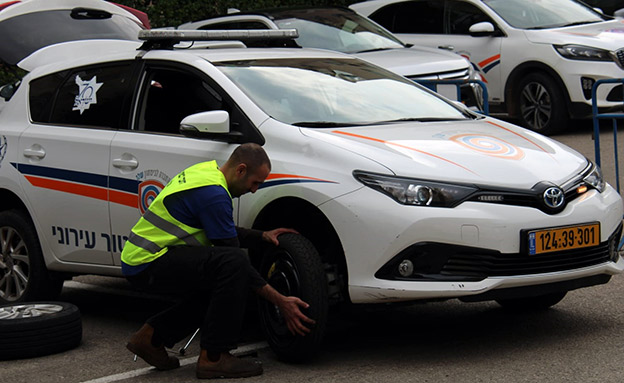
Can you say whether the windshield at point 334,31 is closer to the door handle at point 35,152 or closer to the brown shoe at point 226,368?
the door handle at point 35,152

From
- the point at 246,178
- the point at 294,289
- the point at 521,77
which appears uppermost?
the point at 246,178

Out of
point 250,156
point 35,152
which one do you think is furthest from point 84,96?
point 250,156

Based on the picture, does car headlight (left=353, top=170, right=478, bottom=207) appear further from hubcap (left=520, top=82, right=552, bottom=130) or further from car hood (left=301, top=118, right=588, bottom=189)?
hubcap (left=520, top=82, right=552, bottom=130)

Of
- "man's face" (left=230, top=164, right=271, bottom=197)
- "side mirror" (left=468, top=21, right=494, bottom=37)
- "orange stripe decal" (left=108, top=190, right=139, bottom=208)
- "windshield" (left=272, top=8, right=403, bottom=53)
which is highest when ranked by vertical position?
"man's face" (left=230, top=164, right=271, bottom=197)

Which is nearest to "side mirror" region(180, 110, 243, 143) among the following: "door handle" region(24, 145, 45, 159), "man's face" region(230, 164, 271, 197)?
"man's face" region(230, 164, 271, 197)

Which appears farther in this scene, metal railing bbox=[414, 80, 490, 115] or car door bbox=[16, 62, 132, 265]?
metal railing bbox=[414, 80, 490, 115]

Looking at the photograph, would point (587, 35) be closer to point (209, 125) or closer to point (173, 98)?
point (173, 98)

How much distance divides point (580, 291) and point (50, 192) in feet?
11.0

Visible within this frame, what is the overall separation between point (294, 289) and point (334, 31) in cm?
781

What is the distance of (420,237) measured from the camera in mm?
5672

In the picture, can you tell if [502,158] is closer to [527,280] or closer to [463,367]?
[527,280]

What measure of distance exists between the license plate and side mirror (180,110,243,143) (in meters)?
1.69

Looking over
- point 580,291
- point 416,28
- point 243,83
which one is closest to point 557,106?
point 416,28

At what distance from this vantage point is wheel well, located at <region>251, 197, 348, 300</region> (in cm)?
594
